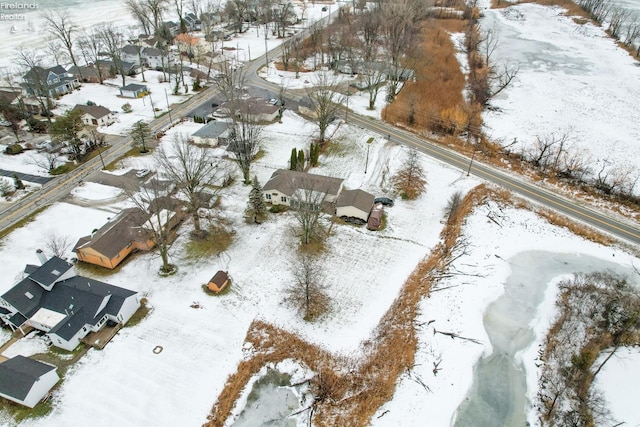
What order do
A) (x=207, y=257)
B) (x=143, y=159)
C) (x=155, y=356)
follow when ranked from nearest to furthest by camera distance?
1. (x=155, y=356)
2. (x=207, y=257)
3. (x=143, y=159)

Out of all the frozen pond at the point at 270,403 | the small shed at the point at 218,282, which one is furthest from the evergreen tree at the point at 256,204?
the frozen pond at the point at 270,403

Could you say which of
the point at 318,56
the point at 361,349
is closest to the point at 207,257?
the point at 361,349

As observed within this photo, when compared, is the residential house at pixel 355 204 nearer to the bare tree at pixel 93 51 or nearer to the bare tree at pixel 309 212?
the bare tree at pixel 309 212

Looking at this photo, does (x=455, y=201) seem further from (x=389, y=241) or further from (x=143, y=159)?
(x=143, y=159)

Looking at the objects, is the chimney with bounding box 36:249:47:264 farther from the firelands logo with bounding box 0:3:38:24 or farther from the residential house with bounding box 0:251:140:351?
the firelands logo with bounding box 0:3:38:24

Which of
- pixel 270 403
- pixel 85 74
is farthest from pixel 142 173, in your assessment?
pixel 85 74

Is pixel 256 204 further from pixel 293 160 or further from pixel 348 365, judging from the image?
pixel 348 365

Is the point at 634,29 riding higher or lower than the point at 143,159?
higher
